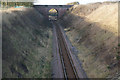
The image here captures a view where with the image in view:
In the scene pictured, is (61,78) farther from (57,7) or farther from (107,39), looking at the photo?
(57,7)

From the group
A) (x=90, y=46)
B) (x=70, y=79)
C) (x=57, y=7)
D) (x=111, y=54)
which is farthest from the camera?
(x=57, y=7)

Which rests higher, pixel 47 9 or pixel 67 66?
pixel 47 9

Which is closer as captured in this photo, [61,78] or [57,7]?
[61,78]

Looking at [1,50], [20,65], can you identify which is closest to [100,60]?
[20,65]

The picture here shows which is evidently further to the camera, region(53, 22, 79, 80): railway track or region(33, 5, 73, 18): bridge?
region(33, 5, 73, 18): bridge

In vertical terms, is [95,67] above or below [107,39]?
below

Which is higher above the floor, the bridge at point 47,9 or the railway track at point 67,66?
the bridge at point 47,9

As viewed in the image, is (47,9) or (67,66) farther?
(47,9)

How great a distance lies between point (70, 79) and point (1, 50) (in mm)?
8909

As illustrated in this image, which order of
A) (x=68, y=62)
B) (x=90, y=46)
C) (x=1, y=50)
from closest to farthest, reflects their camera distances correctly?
1. (x=1, y=50)
2. (x=68, y=62)
3. (x=90, y=46)

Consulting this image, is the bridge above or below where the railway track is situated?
above

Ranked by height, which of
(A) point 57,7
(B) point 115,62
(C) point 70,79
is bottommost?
(C) point 70,79

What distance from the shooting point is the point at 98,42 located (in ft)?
72.1

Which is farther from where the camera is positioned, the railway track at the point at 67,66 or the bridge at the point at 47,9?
the bridge at the point at 47,9
